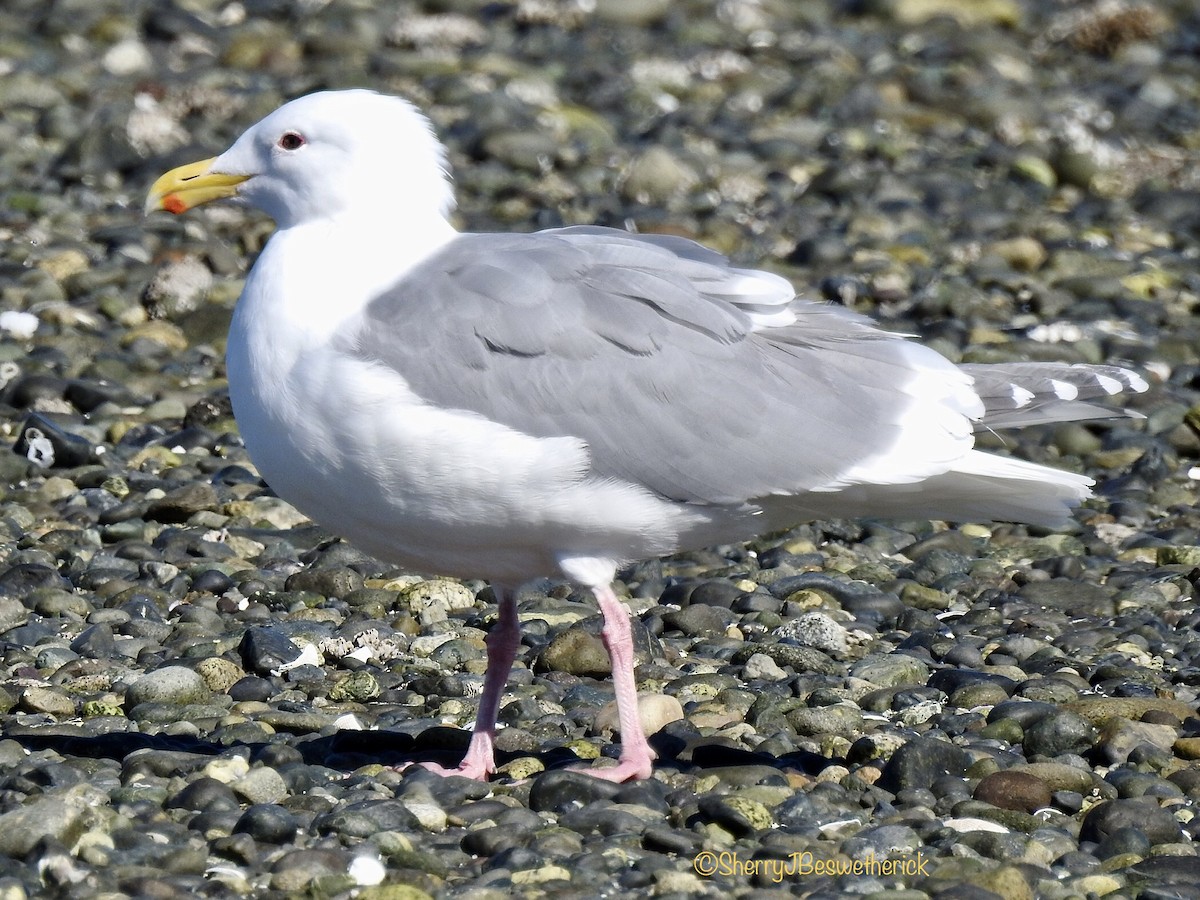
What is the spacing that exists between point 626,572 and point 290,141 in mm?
2777

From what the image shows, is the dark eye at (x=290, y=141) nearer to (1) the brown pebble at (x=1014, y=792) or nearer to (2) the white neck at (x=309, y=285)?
(2) the white neck at (x=309, y=285)

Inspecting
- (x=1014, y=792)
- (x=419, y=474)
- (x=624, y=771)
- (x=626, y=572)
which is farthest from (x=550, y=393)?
(x=626, y=572)

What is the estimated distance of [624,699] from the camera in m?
5.80

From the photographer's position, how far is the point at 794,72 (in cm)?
1535

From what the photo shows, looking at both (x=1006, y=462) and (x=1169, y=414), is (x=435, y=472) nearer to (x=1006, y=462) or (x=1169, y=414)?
(x=1006, y=462)

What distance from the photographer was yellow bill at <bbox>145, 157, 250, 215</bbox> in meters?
6.29

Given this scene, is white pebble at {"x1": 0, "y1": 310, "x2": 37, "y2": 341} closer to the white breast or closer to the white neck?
the white neck

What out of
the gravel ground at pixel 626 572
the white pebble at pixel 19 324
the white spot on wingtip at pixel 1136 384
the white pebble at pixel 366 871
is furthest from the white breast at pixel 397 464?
the white pebble at pixel 19 324

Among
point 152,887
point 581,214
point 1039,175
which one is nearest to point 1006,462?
point 152,887

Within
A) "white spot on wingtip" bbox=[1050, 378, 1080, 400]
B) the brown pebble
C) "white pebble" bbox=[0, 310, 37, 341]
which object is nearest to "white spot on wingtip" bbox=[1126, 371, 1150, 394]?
"white spot on wingtip" bbox=[1050, 378, 1080, 400]

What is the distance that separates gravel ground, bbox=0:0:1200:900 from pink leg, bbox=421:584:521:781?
132 mm

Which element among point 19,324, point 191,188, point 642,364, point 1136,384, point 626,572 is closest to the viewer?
point 642,364

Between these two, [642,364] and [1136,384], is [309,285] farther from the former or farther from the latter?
A: [1136,384]

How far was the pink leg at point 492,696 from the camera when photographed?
5805mm
